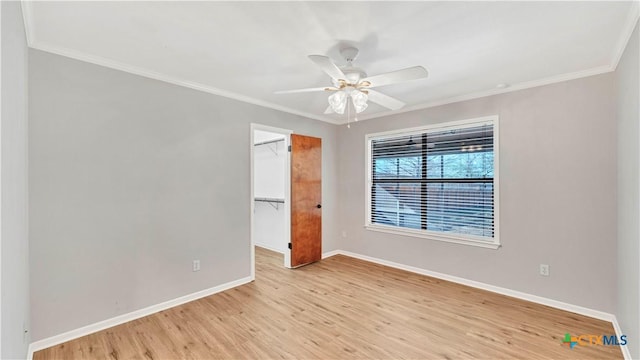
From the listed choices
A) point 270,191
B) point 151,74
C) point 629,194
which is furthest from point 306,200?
point 629,194

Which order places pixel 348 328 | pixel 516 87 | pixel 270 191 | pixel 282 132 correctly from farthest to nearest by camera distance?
pixel 270 191 < pixel 282 132 < pixel 516 87 < pixel 348 328

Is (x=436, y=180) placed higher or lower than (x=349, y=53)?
lower

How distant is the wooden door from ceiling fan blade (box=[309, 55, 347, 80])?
2248mm

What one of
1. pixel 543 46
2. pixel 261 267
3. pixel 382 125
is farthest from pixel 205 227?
pixel 543 46

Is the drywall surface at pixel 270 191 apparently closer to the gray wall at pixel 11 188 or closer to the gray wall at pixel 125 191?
Result: the gray wall at pixel 125 191

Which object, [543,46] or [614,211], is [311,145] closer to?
[543,46]

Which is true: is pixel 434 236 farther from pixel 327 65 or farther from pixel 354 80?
pixel 327 65

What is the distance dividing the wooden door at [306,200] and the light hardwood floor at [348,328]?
3.03ft

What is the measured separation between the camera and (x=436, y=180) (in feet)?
13.0

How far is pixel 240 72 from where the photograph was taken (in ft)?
9.25

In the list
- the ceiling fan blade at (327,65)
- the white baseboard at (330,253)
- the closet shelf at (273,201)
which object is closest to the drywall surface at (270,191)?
the closet shelf at (273,201)

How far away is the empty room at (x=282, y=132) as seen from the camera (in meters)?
1.90

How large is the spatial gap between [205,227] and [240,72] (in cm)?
182

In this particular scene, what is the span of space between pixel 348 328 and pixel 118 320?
7.17 ft
